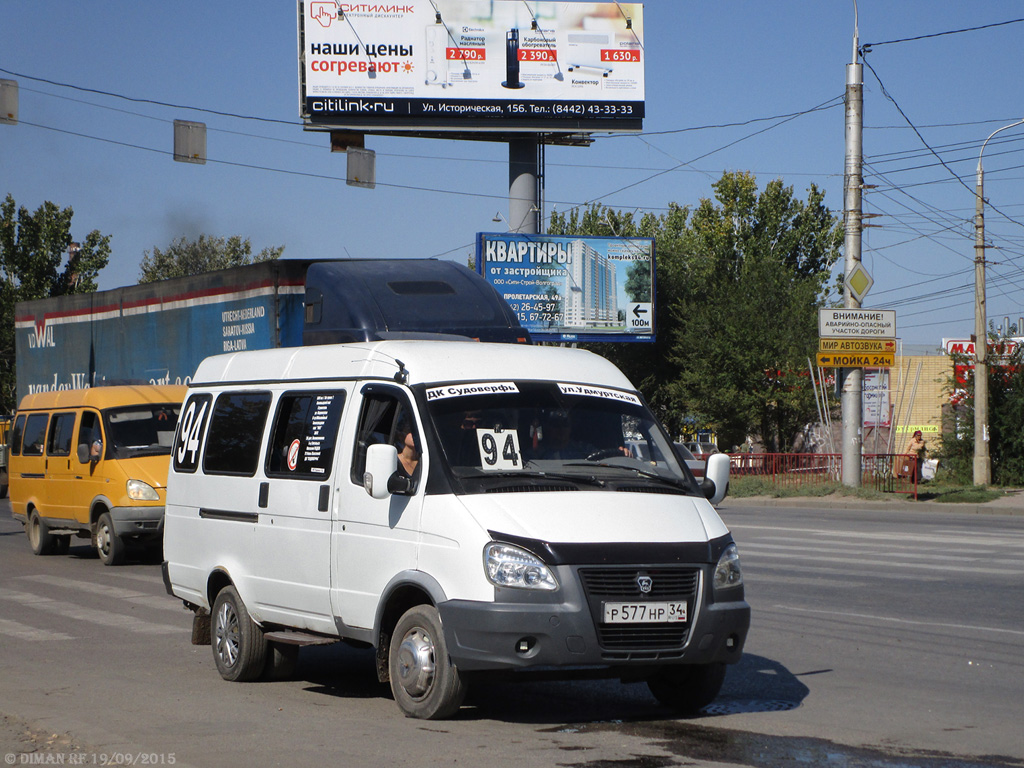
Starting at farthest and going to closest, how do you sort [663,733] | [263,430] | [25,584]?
[25,584], [263,430], [663,733]

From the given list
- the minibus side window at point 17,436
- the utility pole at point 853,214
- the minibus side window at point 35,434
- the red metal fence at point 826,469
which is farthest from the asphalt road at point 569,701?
the red metal fence at point 826,469

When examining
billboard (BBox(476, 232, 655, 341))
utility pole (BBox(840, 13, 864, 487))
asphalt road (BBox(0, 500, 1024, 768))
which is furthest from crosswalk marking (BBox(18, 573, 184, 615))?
billboard (BBox(476, 232, 655, 341))

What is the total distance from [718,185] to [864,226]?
33.1 meters

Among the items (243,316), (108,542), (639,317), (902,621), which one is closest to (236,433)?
(902,621)

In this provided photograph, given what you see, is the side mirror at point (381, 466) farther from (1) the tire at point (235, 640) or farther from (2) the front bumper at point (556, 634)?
(1) the tire at point (235, 640)

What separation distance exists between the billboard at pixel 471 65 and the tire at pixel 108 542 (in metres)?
23.8

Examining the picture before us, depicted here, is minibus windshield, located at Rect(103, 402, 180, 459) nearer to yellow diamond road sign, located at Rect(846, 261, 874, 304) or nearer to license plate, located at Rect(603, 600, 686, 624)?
license plate, located at Rect(603, 600, 686, 624)

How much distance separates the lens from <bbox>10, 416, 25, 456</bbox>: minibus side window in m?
19.5

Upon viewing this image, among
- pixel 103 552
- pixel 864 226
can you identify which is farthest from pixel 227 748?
pixel 864 226

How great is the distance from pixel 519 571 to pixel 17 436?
15392 mm

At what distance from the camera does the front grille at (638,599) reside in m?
6.44

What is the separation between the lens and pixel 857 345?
28.8 metres

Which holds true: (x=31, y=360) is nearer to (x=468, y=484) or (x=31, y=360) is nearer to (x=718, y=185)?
(x=468, y=484)

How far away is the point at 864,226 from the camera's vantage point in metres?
29.1
